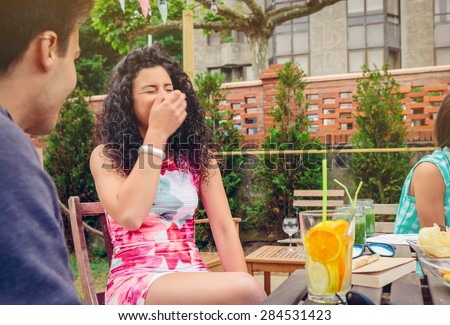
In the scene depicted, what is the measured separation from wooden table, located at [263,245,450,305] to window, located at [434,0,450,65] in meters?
7.61

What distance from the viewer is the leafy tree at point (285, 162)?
3.37 meters

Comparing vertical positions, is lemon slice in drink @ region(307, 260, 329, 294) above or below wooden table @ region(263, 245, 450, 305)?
above

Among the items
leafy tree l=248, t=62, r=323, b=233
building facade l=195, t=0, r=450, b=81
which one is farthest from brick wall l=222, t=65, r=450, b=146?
Answer: building facade l=195, t=0, r=450, b=81

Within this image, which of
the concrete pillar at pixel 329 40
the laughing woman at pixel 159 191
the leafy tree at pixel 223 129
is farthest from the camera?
the concrete pillar at pixel 329 40

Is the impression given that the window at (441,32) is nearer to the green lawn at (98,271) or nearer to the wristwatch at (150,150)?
the green lawn at (98,271)

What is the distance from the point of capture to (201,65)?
1276 cm

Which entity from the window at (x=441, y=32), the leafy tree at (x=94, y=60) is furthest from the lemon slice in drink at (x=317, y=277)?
the leafy tree at (x=94, y=60)

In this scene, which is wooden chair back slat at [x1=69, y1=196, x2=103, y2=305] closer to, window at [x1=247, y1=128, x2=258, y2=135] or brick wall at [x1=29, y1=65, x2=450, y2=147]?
brick wall at [x1=29, y1=65, x2=450, y2=147]

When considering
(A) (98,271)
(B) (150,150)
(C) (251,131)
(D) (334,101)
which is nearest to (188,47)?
(C) (251,131)

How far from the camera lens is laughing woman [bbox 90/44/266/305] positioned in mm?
960

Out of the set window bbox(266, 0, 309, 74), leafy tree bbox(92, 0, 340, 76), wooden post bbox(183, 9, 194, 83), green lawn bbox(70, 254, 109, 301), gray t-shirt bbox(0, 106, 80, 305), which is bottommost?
green lawn bbox(70, 254, 109, 301)

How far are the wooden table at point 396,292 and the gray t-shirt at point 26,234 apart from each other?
38cm

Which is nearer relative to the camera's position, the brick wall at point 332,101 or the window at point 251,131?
the brick wall at point 332,101
